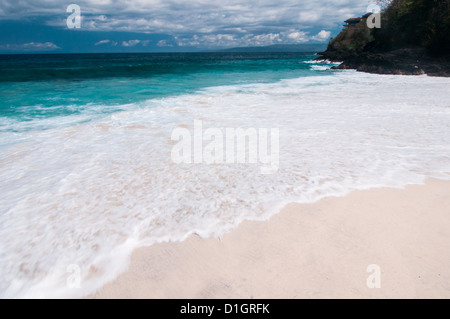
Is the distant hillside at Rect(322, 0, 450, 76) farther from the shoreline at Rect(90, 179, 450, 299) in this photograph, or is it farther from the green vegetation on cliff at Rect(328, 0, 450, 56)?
the shoreline at Rect(90, 179, 450, 299)

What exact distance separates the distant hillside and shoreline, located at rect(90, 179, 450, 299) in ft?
72.2

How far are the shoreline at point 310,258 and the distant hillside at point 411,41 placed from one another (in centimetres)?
2202

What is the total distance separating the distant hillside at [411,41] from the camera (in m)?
21.1

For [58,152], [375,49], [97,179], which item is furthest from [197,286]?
[375,49]

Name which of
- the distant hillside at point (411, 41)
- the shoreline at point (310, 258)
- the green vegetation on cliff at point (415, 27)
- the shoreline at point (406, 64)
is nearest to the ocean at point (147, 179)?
the shoreline at point (310, 258)

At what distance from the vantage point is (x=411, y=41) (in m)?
26.6

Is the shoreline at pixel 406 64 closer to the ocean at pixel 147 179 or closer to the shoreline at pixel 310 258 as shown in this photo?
the ocean at pixel 147 179

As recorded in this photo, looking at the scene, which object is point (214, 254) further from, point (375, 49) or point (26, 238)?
point (375, 49)

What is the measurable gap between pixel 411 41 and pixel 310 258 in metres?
32.7

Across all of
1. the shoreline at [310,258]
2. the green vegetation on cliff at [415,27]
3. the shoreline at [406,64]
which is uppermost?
the green vegetation on cliff at [415,27]

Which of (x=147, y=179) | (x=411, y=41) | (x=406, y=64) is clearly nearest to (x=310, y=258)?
(x=147, y=179)

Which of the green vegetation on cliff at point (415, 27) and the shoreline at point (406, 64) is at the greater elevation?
the green vegetation on cliff at point (415, 27)

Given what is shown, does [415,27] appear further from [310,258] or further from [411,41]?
[310,258]

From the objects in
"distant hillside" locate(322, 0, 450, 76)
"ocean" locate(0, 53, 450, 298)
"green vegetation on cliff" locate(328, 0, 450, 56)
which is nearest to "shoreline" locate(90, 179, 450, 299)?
"ocean" locate(0, 53, 450, 298)
